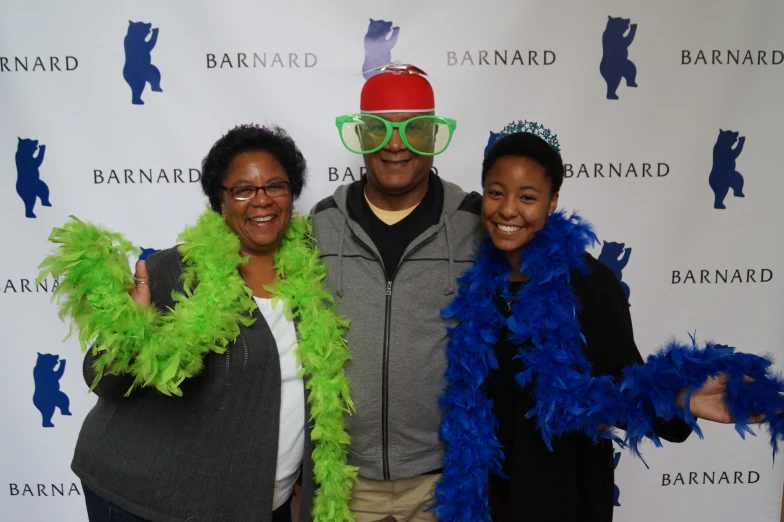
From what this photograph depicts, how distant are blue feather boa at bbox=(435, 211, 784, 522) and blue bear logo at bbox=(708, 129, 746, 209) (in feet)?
3.03

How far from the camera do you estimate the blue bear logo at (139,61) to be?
183 centimetres

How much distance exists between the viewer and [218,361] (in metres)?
1.24

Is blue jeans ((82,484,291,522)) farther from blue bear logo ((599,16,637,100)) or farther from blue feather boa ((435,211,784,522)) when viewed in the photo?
blue bear logo ((599,16,637,100))

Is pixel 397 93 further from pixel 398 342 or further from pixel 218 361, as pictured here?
pixel 218 361

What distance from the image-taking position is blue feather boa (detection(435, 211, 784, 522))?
39.9 inches

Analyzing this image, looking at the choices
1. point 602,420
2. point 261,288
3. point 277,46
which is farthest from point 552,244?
point 277,46

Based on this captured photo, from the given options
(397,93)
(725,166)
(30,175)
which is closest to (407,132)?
(397,93)

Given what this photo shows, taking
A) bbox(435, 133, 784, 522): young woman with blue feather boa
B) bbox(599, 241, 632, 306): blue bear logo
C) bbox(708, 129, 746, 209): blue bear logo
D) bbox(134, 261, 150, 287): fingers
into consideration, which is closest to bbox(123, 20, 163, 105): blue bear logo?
bbox(134, 261, 150, 287): fingers

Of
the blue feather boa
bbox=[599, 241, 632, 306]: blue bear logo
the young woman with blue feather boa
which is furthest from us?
bbox=[599, 241, 632, 306]: blue bear logo

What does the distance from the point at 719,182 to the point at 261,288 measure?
1.61 meters

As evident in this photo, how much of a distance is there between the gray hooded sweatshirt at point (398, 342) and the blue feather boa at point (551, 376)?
4 cm

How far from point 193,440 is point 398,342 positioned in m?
0.50

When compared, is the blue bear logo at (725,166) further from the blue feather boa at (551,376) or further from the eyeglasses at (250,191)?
the eyeglasses at (250,191)

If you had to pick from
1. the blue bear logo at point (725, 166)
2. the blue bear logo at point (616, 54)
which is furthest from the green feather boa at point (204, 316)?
the blue bear logo at point (725, 166)
